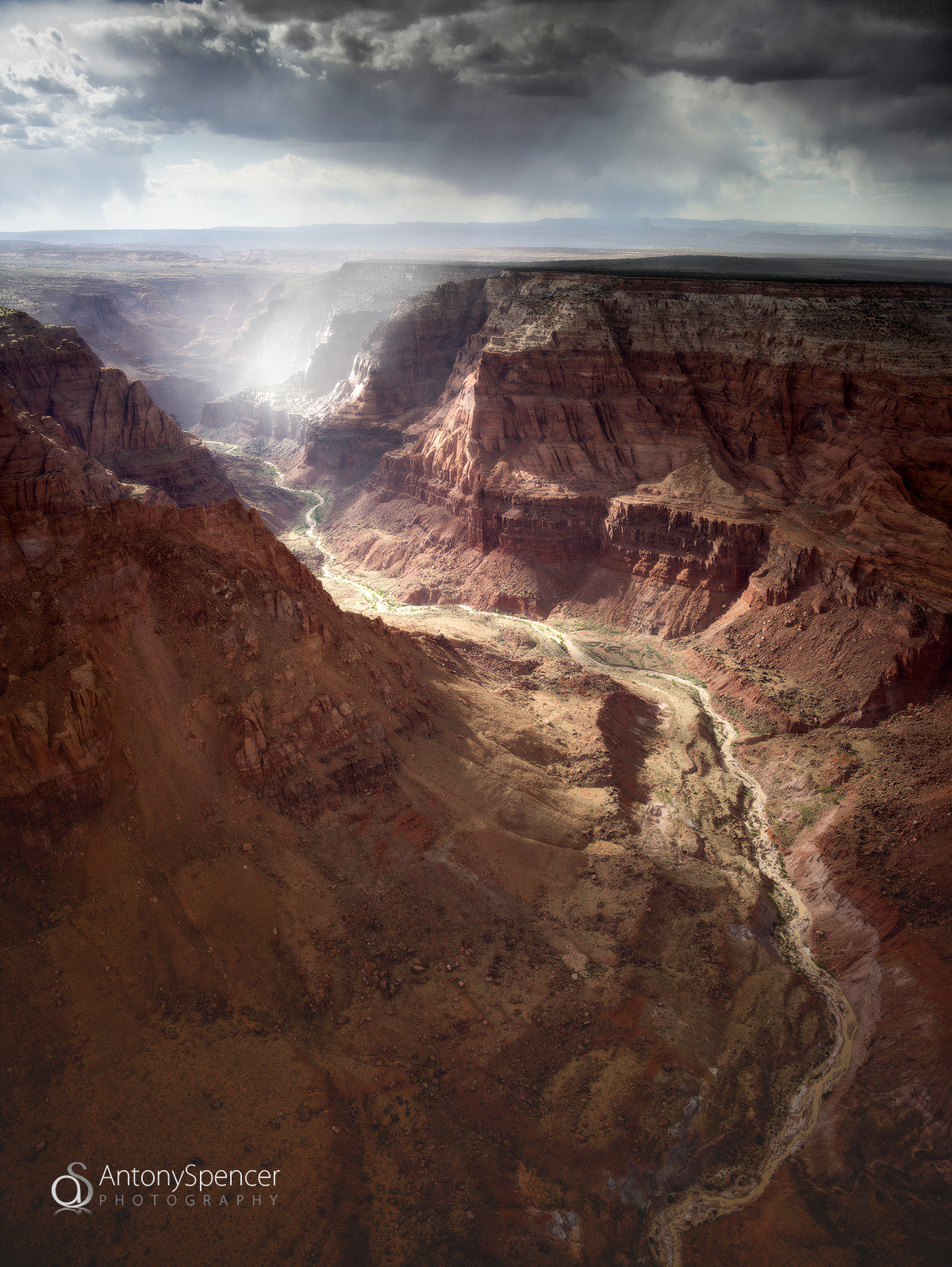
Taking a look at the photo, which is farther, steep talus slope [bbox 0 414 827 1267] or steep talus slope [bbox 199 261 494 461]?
steep talus slope [bbox 199 261 494 461]

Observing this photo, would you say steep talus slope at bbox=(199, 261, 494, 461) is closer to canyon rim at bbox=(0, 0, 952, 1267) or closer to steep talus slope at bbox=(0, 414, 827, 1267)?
canyon rim at bbox=(0, 0, 952, 1267)

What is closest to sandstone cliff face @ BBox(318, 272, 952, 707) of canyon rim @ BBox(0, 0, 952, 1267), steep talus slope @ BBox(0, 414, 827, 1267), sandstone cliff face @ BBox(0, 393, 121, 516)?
canyon rim @ BBox(0, 0, 952, 1267)

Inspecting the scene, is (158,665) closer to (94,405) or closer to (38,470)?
(38,470)

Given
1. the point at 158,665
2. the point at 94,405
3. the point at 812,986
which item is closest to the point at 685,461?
the point at 812,986

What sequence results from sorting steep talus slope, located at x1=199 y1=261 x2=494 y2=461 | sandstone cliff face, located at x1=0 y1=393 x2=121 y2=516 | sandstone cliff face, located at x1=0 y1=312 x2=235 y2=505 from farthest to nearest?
steep talus slope, located at x1=199 y1=261 x2=494 y2=461 < sandstone cliff face, located at x1=0 y1=312 x2=235 y2=505 < sandstone cliff face, located at x1=0 y1=393 x2=121 y2=516

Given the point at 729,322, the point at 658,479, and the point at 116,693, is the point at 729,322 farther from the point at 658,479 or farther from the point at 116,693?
the point at 116,693

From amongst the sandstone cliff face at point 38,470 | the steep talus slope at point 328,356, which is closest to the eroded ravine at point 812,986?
the sandstone cliff face at point 38,470
